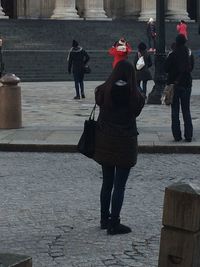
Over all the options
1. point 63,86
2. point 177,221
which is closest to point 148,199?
point 177,221

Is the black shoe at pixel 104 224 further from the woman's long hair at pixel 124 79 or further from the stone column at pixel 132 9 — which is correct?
the stone column at pixel 132 9

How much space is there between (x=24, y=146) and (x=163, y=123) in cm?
398

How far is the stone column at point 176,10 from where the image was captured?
48.7 metres

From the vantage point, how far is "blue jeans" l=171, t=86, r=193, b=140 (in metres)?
13.0

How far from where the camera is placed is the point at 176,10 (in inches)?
1935

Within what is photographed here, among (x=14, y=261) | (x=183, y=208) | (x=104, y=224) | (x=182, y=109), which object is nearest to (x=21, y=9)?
(x=182, y=109)

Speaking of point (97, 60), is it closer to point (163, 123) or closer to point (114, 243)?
point (163, 123)

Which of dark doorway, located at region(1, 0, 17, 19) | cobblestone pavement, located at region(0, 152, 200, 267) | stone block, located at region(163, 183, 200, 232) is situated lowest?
cobblestone pavement, located at region(0, 152, 200, 267)

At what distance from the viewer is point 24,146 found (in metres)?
13.0

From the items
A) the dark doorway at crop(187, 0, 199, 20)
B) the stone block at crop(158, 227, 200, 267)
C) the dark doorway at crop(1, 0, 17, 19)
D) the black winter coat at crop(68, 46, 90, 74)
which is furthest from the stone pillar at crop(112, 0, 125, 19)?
the stone block at crop(158, 227, 200, 267)

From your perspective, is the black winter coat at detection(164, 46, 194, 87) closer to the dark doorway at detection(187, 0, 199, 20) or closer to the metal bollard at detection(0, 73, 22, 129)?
the metal bollard at detection(0, 73, 22, 129)

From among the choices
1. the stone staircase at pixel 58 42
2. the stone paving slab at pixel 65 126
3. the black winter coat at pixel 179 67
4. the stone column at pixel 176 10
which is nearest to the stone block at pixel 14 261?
the stone paving slab at pixel 65 126

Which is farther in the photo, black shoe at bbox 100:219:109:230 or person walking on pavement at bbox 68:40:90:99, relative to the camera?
person walking on pavement at bbox 68:40:90:99

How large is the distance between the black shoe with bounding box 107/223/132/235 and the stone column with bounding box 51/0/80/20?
37.8 meters
